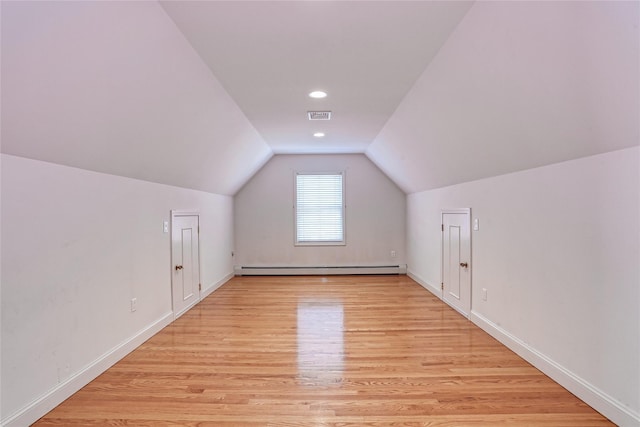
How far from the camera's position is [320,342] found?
10.8 feet

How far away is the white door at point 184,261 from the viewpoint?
4.08 meters

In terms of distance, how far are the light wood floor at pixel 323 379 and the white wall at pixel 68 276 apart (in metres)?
0.21

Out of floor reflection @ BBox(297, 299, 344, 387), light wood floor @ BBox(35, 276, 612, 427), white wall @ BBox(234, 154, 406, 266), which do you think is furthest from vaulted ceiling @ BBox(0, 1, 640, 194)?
white wall @ BBox(234, 154, 406, 266)

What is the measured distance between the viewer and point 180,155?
3.57 meters

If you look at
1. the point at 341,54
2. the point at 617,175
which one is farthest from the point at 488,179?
the point at 341,54

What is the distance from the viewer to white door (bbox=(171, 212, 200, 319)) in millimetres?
→ 4078

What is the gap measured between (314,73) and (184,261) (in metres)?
2.89

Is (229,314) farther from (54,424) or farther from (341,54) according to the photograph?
(341,54)

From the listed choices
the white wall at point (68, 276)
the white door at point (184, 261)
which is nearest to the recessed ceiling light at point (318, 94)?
the white wall at point (68, 276)

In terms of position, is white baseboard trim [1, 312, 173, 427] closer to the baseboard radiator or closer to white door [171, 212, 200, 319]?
white door [171, 212, 200, 319]

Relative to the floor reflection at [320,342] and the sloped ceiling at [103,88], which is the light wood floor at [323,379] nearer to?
the floor reflection at [320,342]

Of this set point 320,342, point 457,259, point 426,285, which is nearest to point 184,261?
point 320,342

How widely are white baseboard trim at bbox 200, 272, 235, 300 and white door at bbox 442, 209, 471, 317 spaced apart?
3.48 meters

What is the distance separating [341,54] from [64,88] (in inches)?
69.2
